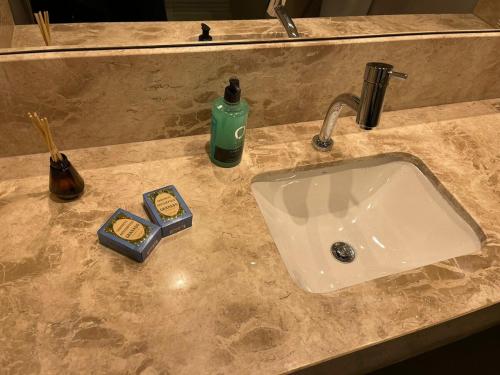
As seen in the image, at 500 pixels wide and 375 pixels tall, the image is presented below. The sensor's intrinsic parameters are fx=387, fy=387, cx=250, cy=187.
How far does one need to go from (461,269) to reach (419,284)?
104mm

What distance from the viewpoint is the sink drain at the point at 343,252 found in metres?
0.90

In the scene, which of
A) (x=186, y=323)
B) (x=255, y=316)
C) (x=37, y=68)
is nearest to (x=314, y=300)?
(x=255, y=316)

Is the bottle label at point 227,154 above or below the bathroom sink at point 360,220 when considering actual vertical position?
above

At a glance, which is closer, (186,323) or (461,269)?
(186,323)

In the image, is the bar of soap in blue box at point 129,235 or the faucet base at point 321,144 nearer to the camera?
the bar of soap in blue box at point 129,235

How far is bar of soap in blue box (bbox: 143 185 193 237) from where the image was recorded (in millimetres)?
694

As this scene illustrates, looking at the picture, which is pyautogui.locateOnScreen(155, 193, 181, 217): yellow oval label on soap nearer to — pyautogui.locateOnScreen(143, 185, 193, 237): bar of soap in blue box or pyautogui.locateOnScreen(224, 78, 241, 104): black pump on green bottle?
pyautogui.locateOnScreen(143, 185, 193, 237): bar of soap in blue box

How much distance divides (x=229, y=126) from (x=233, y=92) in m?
0.08

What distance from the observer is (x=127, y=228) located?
26.3 inches

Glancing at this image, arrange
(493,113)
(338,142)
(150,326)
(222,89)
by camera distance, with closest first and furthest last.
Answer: (150,326) < (222,89) < (338,142) < (493,113)

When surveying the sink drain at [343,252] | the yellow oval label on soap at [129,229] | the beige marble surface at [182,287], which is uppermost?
the yellow oval label on soap at [129,229]

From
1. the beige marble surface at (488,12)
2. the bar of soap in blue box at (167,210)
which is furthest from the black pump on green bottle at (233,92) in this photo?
the beige marble surface at (488,12)

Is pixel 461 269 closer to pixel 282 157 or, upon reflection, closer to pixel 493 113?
pixel 282 157

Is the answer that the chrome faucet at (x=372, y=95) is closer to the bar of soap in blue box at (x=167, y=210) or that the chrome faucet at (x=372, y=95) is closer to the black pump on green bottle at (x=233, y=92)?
the black pump on green bottle at (x=233, y=92)
